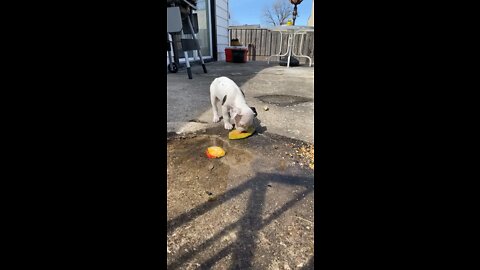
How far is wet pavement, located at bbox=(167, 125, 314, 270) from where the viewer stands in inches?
42.8

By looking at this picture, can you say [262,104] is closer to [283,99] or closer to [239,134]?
[283,99]

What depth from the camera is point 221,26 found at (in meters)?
9.34

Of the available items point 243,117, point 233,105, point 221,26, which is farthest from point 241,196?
point 221,26

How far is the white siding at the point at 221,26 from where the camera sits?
8.91 metres

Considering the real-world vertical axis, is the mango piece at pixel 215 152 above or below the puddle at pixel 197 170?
above

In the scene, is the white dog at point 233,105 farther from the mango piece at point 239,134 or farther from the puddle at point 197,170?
the puddle at point 197,170

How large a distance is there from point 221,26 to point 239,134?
793 cm

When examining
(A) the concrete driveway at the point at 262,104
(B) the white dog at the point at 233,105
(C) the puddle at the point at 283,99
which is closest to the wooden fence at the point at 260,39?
(A) the concrete driveway at the point at 262,104

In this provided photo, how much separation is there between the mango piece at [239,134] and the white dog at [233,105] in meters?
0.04

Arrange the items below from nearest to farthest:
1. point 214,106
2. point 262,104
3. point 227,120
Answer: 1. point 227,120
2. point 214,106
3. point 262,104

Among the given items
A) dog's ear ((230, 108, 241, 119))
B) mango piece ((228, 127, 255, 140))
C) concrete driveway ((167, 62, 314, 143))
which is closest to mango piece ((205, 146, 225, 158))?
mango piece ((228, 127, 255, 140))
